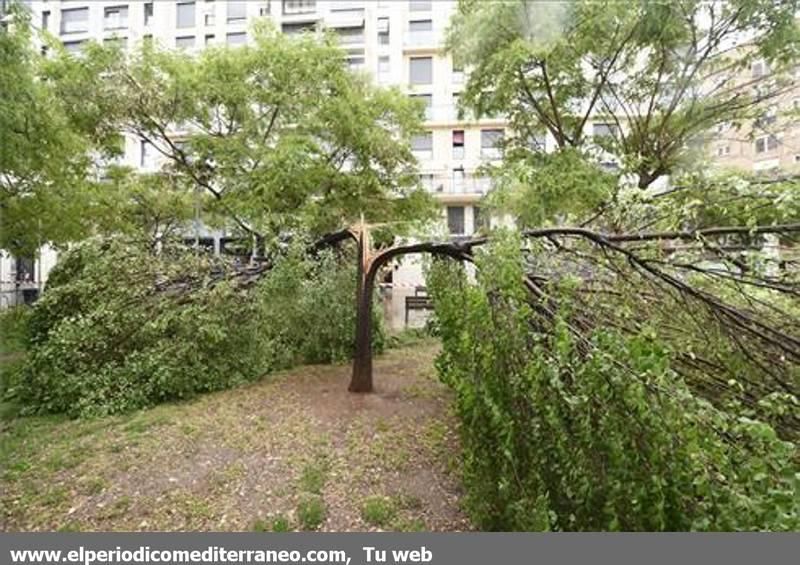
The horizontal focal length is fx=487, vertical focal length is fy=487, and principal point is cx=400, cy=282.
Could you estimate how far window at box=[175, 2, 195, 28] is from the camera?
20047mm

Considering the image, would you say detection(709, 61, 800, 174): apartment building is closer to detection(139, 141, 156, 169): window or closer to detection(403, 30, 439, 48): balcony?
detection(403, 30, 439, 48): balcony

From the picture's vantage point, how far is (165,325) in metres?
5.29

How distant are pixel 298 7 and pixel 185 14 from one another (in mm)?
4628

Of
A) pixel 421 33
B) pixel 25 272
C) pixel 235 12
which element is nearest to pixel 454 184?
pixel 421 33

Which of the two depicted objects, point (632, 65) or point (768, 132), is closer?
point (768, 132)

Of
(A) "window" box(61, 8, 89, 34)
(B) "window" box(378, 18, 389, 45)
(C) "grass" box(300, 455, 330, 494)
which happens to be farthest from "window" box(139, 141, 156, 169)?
(C) "grass" box(300, 455, 330, 494)

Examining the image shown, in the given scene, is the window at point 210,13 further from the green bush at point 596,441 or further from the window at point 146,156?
the green bush at point 596,441

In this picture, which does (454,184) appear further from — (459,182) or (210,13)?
(210,13)

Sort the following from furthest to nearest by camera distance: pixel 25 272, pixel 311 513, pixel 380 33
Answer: pixel 380 33 < pixel 25 272 < pixel 311 513

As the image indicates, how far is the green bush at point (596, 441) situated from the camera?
1.88 meters

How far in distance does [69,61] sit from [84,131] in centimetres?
111

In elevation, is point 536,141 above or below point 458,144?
below

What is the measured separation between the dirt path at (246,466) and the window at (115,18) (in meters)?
20.8

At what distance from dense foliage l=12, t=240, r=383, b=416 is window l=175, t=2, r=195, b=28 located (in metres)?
17.5
